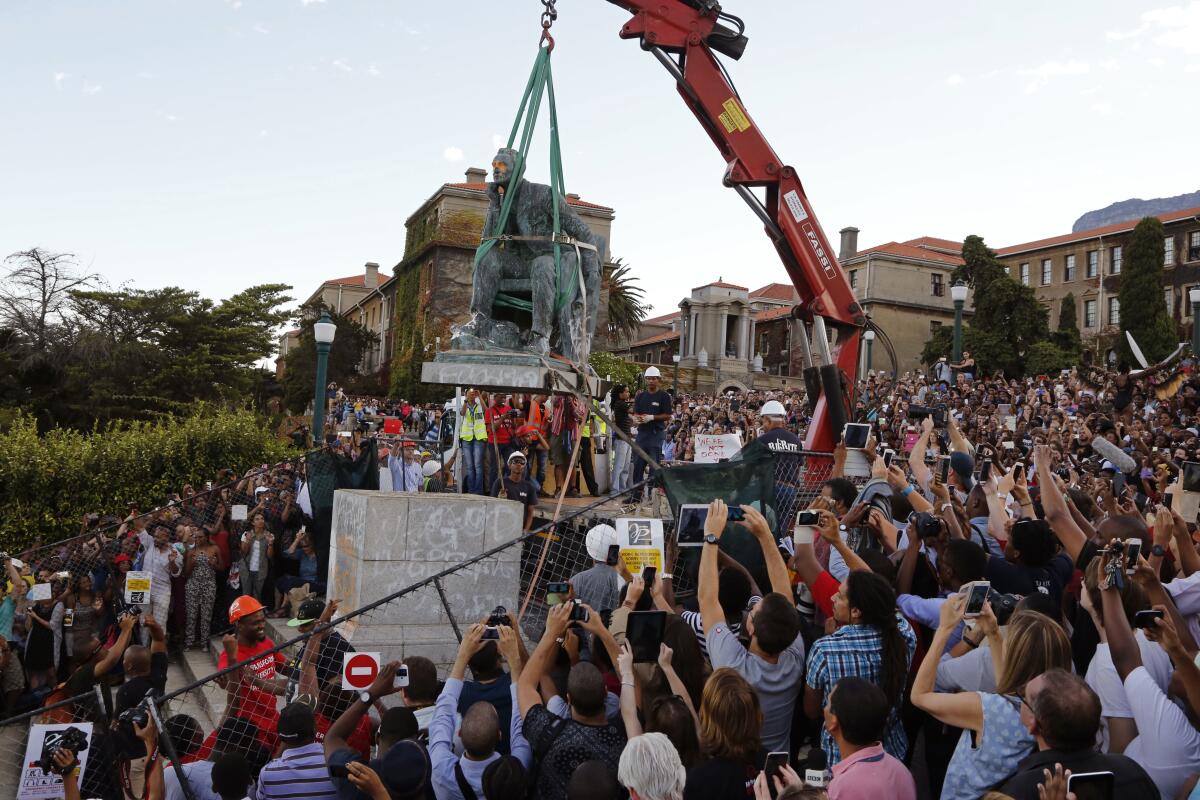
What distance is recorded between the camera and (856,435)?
634 cm

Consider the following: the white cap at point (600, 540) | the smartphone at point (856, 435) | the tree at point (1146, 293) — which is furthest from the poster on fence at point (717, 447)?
the tree at point (1146, 293)

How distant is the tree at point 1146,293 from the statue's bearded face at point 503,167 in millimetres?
39914

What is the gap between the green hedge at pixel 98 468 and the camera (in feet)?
50.8

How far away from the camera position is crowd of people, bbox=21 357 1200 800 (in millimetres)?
3199

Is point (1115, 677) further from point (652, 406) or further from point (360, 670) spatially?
point (652, 406)

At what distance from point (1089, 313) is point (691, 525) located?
2170 inches

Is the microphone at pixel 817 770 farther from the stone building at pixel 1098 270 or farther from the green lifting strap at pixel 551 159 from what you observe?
the stone building at pixel 1098 270

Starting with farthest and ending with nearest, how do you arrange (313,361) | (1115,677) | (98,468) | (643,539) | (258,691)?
(313,361) → (98,468) → (258,691) → (643,539) → (1115,677)

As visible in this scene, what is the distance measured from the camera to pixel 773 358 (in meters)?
62.5

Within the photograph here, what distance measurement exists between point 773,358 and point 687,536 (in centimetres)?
5889

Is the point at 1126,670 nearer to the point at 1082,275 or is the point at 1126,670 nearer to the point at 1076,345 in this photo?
the point at 1076,345

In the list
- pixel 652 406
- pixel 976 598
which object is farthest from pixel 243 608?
pixel 652 406

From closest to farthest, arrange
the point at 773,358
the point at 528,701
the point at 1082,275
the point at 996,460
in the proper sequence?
the point at 528,701 < the point at 996,460 < the point at 1082,275 < the point at 773,358

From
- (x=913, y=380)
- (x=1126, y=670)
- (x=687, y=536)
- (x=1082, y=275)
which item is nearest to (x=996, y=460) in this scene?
(x=687, y=536)
